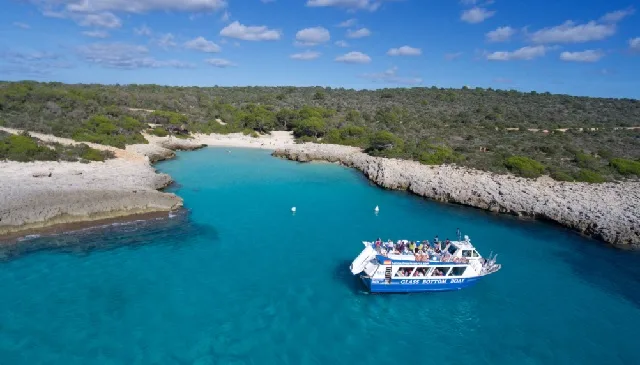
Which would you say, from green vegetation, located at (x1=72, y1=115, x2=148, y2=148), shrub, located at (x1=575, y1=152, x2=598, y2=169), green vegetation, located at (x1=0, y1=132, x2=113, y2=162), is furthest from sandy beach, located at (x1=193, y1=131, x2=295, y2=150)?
shrub, located at (x1=575, y1=152, x2=598, y2=169)

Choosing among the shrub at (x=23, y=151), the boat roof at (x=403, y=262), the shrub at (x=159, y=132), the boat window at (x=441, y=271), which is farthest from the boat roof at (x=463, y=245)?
the shrub at (x=159, y=132)

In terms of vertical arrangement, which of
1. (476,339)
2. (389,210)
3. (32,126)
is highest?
(32,126)

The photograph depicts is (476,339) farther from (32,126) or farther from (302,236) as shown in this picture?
(32,126)

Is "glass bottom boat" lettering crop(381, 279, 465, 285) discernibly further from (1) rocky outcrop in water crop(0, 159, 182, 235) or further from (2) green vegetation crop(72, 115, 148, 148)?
(2) green vegetation crop(72, 115, 148, 148)

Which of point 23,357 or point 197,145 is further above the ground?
point 197,145

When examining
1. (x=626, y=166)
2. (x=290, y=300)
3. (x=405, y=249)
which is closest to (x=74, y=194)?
(x=290, y=300)

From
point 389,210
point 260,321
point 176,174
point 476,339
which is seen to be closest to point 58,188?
point 176,174

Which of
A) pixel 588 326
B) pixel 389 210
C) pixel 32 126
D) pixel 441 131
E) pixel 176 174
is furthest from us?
pixel 441 131

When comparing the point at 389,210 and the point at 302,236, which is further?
the point at 389,210
